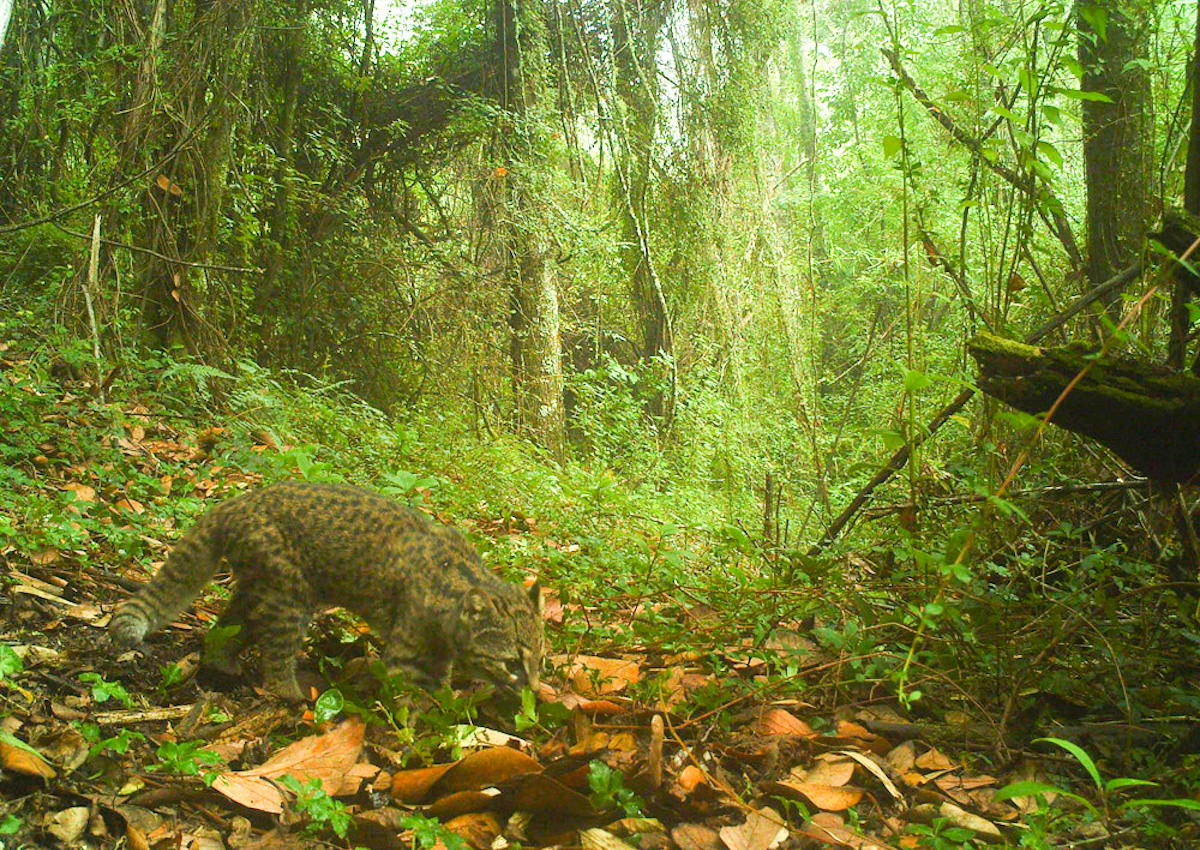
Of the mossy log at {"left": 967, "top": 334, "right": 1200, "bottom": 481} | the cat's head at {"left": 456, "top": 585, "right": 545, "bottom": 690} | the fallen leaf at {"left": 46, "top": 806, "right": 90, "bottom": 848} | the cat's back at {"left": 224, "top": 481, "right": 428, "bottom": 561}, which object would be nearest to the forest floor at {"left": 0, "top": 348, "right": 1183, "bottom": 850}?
the fallen leaf at {"left": 46, "top": 806, "right": 90, "bottom": 848}

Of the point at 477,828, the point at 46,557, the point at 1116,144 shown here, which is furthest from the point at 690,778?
the point at 1116,144

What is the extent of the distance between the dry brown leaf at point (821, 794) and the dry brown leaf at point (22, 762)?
90.0 inches

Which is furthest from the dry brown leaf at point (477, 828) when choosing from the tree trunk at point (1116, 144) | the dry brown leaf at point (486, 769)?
the tree trunk at point (1116, 144)

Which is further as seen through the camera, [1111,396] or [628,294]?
[628,294]

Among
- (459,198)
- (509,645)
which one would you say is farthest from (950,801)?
(459,198)

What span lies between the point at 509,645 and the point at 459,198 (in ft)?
31.6

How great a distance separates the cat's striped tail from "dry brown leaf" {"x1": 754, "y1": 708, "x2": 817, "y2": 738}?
7.80 feet

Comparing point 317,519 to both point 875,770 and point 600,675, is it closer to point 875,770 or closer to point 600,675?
point 600,675

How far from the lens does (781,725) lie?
3578 millimetres

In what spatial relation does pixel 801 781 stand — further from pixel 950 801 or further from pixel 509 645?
pixel 509 645

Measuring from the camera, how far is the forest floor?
2691 millimetres

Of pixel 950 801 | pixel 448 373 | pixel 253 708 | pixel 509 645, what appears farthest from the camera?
pixel 448 373

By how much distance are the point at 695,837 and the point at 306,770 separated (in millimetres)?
1312

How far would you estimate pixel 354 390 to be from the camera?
11758mm
